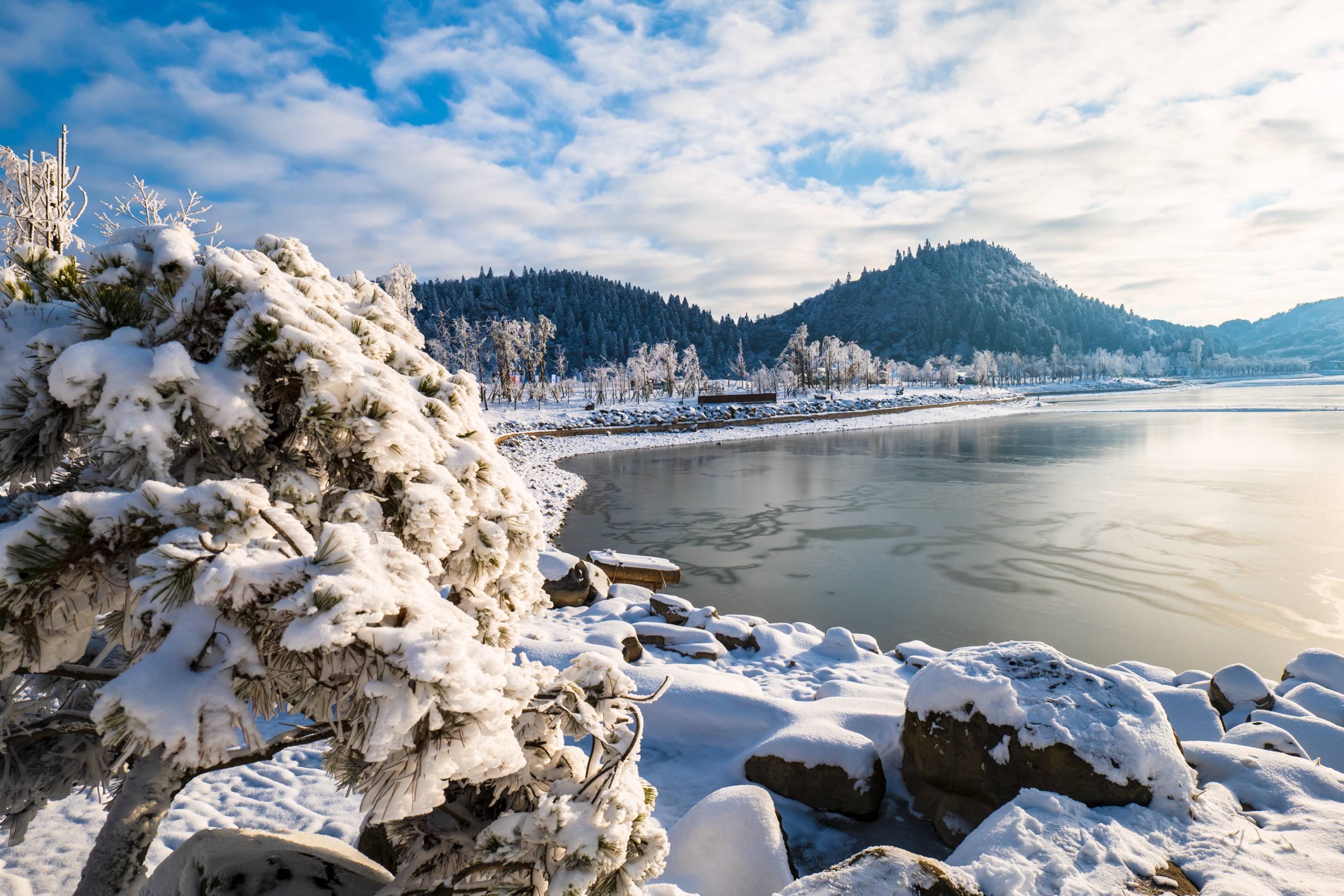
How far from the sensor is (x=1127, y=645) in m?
11.8

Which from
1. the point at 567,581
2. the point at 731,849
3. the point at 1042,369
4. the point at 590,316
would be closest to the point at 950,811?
the point at 731,849

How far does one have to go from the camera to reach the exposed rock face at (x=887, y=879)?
3412 mm

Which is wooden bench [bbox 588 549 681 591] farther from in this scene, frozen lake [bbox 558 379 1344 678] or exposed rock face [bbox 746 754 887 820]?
exposed rock face [bbox 746 754 887 820]

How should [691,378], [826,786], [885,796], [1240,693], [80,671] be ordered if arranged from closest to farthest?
[80,671] → [826,786] → [885,796] → [1240,693] → [691,378]

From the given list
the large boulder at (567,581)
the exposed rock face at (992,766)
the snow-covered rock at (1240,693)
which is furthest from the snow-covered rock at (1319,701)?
the large boulder at (567,581)

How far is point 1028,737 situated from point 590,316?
186642 mm

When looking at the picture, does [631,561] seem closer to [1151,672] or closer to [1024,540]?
[1151,672]

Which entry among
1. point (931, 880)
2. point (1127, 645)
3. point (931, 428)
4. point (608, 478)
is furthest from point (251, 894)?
point (931, 428)

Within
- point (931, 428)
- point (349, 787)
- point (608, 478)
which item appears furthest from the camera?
point (931, 428)

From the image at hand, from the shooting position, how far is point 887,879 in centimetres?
346

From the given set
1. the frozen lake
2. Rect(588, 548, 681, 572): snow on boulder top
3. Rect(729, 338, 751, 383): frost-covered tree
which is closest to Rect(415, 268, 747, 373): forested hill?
Rect(729, 338, 751, 383): frost-covered tree

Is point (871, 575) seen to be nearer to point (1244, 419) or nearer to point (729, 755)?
point (729, 755)

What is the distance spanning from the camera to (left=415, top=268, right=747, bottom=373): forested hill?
6732 inches

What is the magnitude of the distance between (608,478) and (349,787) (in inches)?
1238
